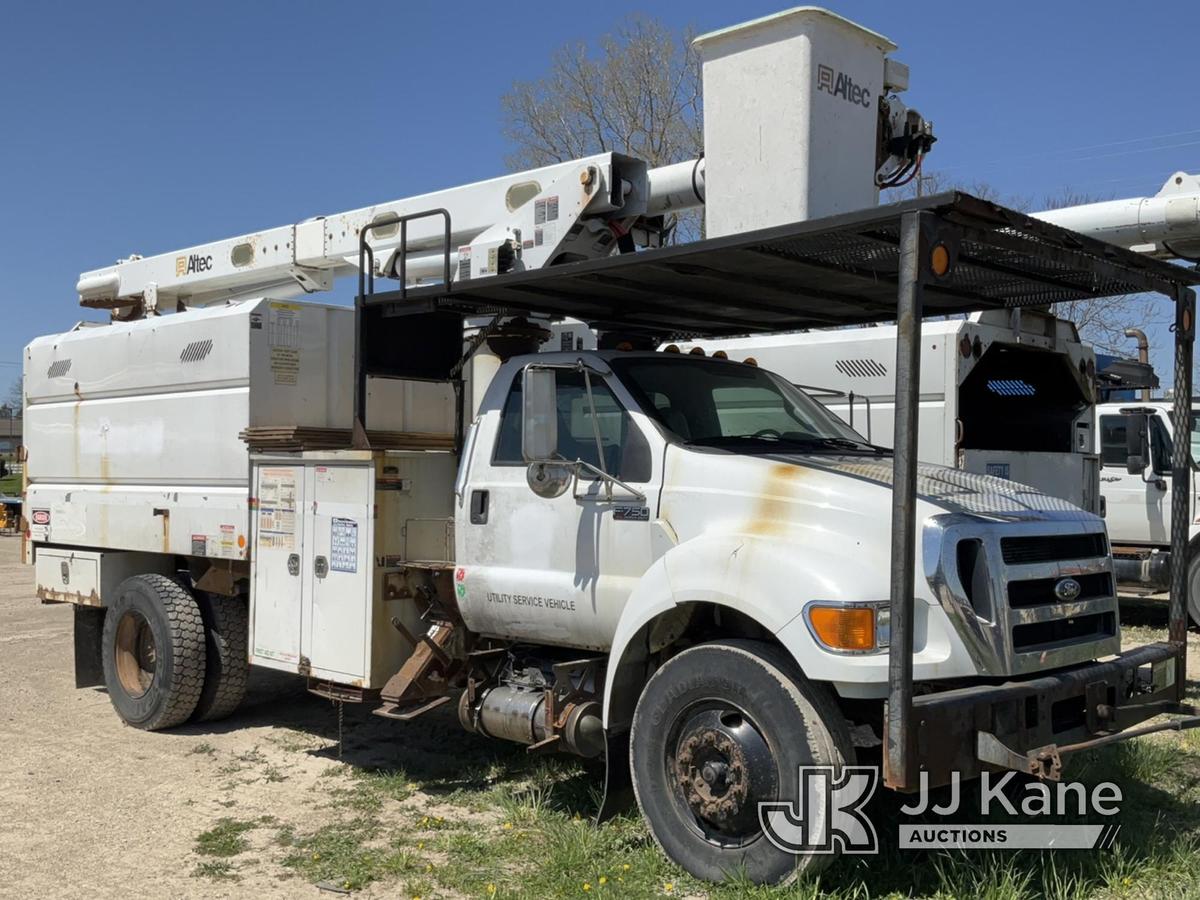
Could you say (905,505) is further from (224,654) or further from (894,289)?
(224,654)

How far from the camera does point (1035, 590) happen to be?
465 centimetres

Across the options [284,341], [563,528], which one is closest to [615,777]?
[563,528]

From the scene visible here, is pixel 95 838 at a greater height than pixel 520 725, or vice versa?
pixel 520 725

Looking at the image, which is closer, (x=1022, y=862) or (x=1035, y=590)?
(x=1035, y=590)

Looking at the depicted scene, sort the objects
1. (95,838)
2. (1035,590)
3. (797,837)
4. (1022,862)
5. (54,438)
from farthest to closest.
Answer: (54,438) → (95,838) → (1022,862) → (1035,590) → (797,837)

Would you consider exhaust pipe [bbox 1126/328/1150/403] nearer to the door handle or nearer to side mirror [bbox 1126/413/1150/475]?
side mirror [bbox 1126/413/1150/475]

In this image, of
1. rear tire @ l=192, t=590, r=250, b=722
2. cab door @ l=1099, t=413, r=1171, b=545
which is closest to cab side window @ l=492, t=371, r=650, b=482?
rear tire @ l=192, t=590, r=250, b=722

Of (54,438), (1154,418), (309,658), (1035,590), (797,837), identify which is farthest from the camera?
(1154,418)

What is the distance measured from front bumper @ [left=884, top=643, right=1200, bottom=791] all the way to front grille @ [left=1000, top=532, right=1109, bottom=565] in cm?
46

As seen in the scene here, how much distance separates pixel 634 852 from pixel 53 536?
6.05 m

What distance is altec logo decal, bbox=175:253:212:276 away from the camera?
961cm

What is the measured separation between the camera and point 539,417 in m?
5.21

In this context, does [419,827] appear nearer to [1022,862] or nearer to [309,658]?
[309,658]

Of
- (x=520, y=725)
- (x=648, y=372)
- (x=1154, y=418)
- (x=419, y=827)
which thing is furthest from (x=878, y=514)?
(x=1154, y=418)
